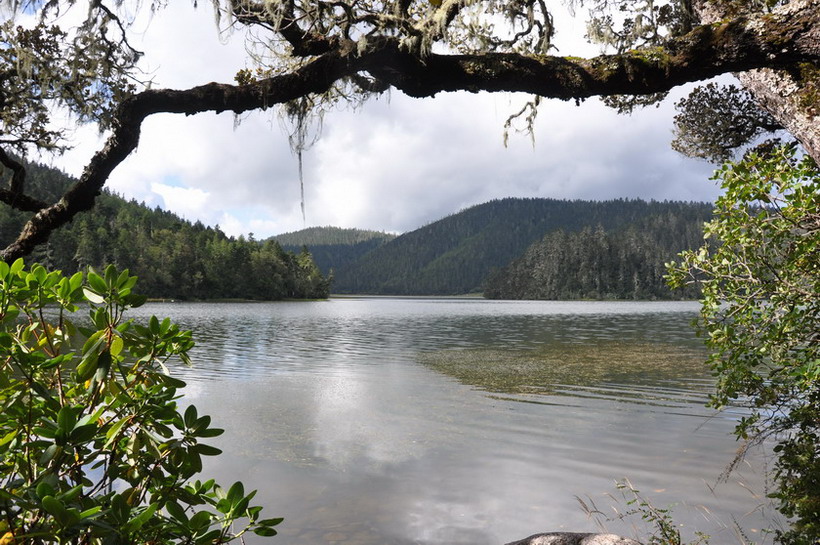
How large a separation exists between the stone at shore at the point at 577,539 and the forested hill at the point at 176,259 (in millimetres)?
117216

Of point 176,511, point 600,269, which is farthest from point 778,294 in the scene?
point 600,269

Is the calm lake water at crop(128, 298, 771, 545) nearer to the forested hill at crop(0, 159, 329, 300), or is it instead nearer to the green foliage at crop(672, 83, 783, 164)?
the green foliage at crop(672, 83, 783, 164)

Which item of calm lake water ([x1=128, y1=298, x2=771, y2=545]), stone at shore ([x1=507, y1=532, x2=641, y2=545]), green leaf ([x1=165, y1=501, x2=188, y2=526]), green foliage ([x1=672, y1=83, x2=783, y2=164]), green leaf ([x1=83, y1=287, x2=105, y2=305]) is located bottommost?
calm lake water ([x1=128, y1=298, x2=771, y2=545])

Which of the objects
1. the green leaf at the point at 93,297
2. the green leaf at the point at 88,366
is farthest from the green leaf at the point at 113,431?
the green leaf at the point at 93,297

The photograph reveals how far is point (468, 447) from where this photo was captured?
9.89m

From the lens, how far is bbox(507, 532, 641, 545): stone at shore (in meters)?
4.16

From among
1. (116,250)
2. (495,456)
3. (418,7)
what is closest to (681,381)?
(495,456)

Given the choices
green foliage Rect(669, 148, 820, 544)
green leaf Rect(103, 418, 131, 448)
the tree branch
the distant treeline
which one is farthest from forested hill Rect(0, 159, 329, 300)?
green leaf Rect(103, 418, 131, 448)

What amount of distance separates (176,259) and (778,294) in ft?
421

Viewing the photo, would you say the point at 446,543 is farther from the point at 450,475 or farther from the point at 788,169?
the point at 788,169

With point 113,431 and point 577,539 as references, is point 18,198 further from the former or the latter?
point 577,539

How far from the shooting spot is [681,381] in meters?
17.5

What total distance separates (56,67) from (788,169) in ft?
30.5

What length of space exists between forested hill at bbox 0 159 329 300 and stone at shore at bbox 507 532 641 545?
11722 centimetres
